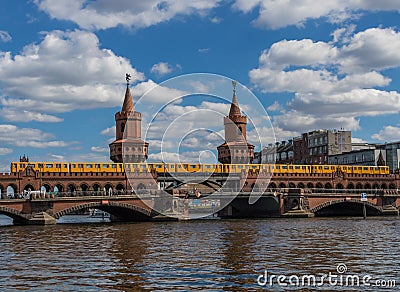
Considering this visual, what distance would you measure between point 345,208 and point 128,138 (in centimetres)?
4685

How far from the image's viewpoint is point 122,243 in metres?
50.2

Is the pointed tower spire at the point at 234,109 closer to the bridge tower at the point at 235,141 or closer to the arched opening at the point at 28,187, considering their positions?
the bridge tower at the point at 235,141

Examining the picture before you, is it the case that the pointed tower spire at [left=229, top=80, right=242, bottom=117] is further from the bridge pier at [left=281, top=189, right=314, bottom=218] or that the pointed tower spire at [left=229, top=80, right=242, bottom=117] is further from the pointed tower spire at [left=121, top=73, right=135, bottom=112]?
the bridge pier at [left=281, top=189, right=314, bottom=218]

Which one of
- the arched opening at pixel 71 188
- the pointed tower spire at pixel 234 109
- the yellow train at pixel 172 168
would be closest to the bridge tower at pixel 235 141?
the pointed tower spire at pixel 234 109

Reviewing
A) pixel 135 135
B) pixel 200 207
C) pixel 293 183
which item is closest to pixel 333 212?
pixel 293 183

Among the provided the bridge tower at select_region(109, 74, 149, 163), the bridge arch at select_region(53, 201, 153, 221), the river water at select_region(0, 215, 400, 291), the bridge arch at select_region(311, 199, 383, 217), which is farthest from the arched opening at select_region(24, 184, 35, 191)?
the bridge arch at select_region(311, 199, 383, 217)

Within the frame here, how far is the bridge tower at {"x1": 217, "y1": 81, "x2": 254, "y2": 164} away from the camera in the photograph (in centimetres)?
13200

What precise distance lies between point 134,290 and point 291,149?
17127cm

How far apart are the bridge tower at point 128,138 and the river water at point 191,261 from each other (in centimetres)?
6375

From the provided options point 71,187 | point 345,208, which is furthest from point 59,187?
point 345,208

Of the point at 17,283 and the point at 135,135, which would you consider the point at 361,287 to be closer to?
the point at 17,283

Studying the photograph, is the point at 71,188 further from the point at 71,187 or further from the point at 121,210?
the point at 121,210

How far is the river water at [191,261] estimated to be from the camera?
95.7ft

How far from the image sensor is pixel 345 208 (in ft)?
Answer: 380
